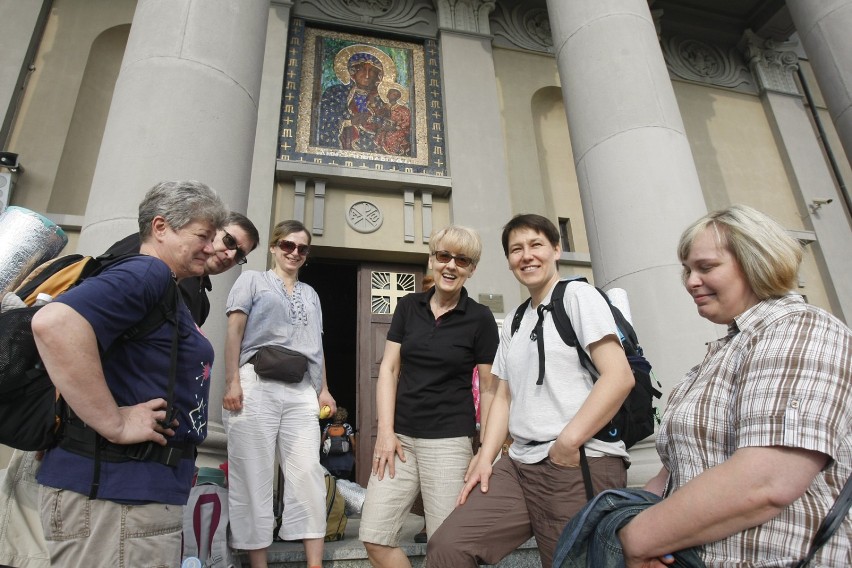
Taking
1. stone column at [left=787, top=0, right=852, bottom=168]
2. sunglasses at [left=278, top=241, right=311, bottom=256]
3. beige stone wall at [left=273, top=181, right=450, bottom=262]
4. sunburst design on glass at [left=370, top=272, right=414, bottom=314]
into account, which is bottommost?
sunglasses at [left=278, top=241, right=311, bottom=256]

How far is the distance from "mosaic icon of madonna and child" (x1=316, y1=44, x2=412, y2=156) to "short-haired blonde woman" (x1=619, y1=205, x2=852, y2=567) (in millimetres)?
7553

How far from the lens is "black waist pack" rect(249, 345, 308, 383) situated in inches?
118

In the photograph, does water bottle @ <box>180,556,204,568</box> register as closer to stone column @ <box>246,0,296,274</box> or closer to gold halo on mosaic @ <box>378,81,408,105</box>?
stone column @ <box>246,0,296,274</box>

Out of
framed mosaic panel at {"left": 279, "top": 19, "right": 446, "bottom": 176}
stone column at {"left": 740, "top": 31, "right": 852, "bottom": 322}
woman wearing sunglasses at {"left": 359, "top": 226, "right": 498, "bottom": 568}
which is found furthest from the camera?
stone column at {"left": 740, "top": 31, "right": 852, "bottom": 322}

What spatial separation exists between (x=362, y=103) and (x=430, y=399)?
288 inches

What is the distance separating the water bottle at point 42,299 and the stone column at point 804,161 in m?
10.8

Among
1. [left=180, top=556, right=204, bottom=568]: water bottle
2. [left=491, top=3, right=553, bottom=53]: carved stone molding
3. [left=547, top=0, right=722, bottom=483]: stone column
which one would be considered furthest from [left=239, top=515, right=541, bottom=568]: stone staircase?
[left=491, top=3, right=553, bottom=53]: carved stone molding

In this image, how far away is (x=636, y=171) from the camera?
4.73 m

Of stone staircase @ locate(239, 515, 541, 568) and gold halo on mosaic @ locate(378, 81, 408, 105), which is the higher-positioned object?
gold halo on mosaic @ locate(378, 81, 408, 105)

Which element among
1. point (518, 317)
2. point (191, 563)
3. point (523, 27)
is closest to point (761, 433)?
point (518, 317)

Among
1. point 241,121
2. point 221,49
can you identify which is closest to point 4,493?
point 241,121

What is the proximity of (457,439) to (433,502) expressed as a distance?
275 mm

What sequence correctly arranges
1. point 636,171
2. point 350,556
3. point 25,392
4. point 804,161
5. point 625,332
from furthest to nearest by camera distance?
point 804,161 < point 636,171 < point 350,556 < point 625,332 < point 25,392

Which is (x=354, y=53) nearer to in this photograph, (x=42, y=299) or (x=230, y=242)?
(x=230, y=242)
